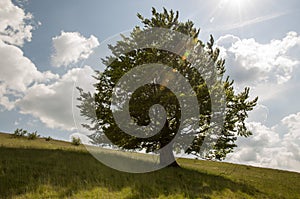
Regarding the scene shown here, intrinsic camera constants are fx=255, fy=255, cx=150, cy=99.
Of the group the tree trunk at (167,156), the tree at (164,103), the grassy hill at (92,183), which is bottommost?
the grassy hill at (92,183)

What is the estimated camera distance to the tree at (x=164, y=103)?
60.8 feet

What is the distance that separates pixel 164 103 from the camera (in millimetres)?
17781

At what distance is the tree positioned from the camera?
60.8 ft

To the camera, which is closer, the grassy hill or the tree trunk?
the grassy hill

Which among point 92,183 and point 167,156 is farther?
point 167,156

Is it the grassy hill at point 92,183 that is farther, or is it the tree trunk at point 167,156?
the tree trunk at point 167,156

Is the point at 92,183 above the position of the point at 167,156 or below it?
below

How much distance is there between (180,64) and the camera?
1875cm

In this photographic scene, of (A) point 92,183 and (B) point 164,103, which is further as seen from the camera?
(B) point 164,103

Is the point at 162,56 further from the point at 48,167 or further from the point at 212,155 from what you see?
the point at 48,167

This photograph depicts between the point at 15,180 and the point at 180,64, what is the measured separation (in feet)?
41.7

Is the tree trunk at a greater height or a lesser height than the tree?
lesser

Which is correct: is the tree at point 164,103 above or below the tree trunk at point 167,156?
above

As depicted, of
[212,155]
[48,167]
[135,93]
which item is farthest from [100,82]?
[212,155]
